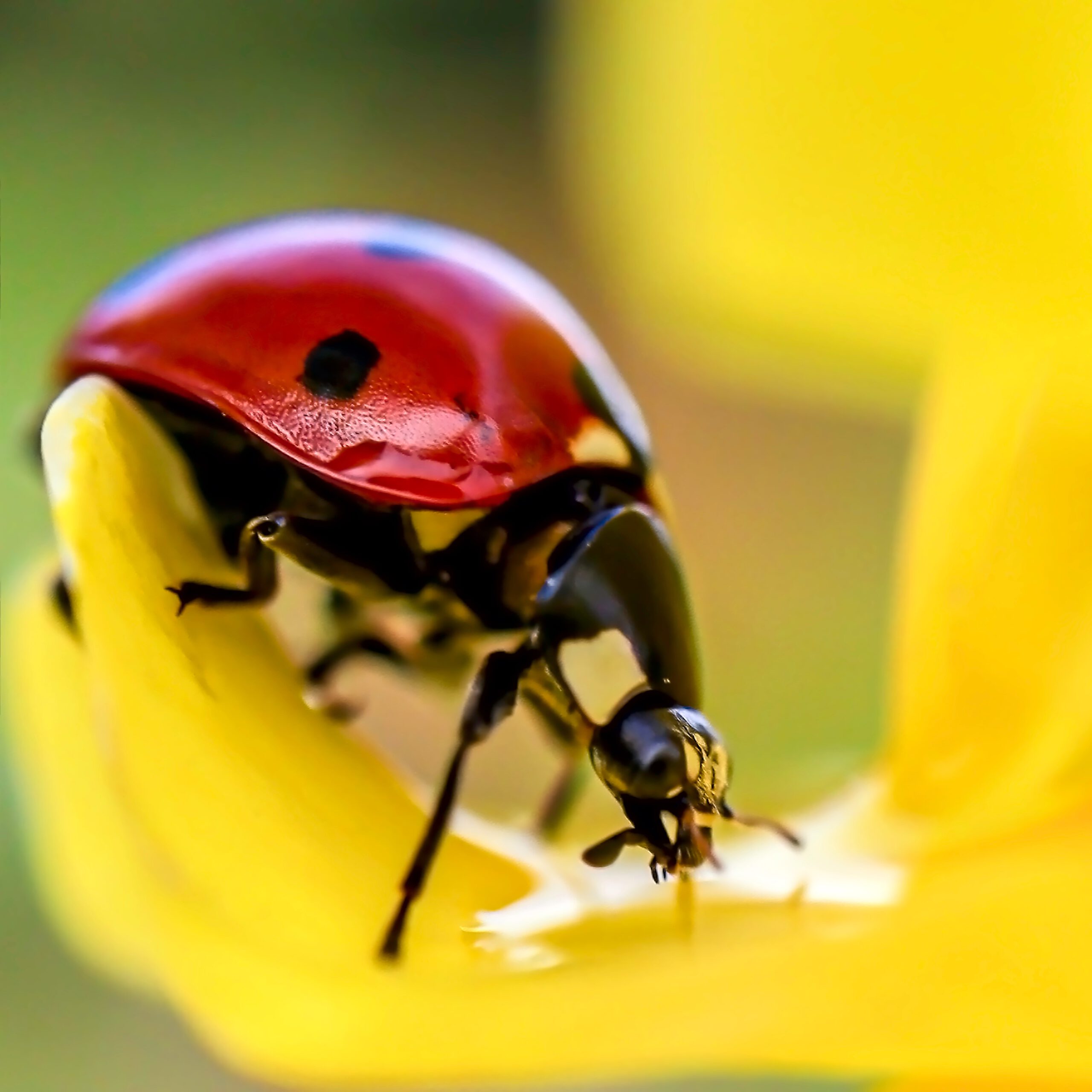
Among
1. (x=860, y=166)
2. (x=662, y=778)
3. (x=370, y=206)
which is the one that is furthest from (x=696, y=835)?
(x=370, y=206)

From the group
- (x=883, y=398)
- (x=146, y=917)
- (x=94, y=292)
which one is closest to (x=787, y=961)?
(x=146, y=917)

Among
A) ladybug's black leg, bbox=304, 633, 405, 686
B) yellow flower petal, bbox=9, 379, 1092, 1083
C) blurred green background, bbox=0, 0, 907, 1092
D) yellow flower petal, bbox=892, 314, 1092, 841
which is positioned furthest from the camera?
blurred green background, bbox=0, 0, 907, 1092

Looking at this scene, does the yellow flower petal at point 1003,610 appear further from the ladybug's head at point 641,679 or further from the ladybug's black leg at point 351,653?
the ladybug's black leg at point 351,653

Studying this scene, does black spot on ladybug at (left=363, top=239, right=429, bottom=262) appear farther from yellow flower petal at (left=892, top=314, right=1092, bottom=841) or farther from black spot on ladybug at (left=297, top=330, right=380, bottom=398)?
yellow flower petal at (left=892, top=314, right=1092, bottom=841)

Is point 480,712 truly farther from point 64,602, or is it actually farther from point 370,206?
point 370,206

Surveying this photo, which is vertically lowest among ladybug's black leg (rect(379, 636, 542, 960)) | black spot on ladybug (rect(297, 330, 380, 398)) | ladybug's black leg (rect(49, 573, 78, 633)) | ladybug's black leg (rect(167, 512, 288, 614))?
ladybug's black leg (rect(379, 636, 542, 960))

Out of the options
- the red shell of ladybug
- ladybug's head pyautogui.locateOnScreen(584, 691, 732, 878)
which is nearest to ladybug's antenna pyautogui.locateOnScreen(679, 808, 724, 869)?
ladybug's head pyautogui.locateOnScreen(584, 691, 732, 878)

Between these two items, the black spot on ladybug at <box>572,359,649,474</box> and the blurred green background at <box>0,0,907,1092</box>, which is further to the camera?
the blurred green background at <box>0,0,907,1092</box>
